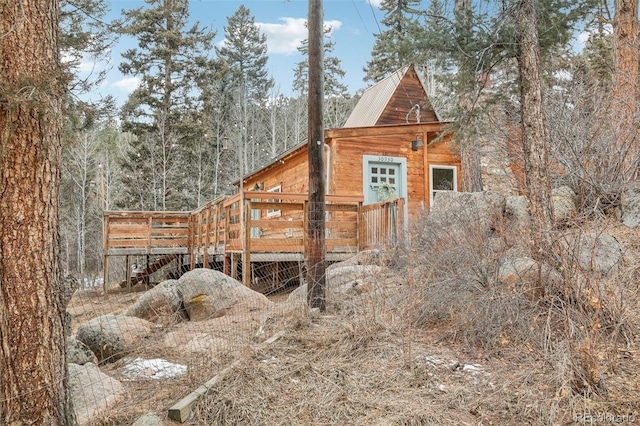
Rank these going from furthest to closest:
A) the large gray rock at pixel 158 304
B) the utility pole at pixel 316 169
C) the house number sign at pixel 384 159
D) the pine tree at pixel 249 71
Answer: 1. the pine tree at pixel 249 71
2. the house number sign at pixel 384 159
3. the large gray rock at pixel 158 304
4. the utility pole at pixel 316 169

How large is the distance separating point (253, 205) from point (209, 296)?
2169mm

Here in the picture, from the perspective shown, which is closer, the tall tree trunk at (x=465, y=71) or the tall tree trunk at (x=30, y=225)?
the tall tree trunk at (x=30, y=225)

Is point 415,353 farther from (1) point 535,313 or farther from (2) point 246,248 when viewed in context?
(2) point 246,248

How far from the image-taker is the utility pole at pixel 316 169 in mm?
5754

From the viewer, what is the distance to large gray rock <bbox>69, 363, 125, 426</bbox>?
345 cm

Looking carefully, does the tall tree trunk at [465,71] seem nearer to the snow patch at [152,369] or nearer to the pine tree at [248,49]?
the snow patch at [152,369]

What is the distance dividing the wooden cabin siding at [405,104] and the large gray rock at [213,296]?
954 centimetres

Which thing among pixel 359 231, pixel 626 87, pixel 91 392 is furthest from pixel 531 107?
pixel 91 392

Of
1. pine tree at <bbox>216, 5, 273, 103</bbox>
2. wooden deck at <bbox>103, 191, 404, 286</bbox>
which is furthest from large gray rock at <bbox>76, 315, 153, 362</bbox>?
pine tree at <bbox>216, 5, 273, 103</bbox>

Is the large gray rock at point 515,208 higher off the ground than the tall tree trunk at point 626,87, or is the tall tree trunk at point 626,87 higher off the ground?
the tall tree trunk at point 626,87

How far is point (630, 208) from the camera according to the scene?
275 inches

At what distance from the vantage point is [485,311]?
4281 millimetres

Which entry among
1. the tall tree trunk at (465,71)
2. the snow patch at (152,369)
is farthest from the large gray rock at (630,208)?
the snow patch at (152,369)

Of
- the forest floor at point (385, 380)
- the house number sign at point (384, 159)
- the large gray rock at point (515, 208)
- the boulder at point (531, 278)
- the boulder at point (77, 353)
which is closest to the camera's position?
the forest floor at point (385, 380)
